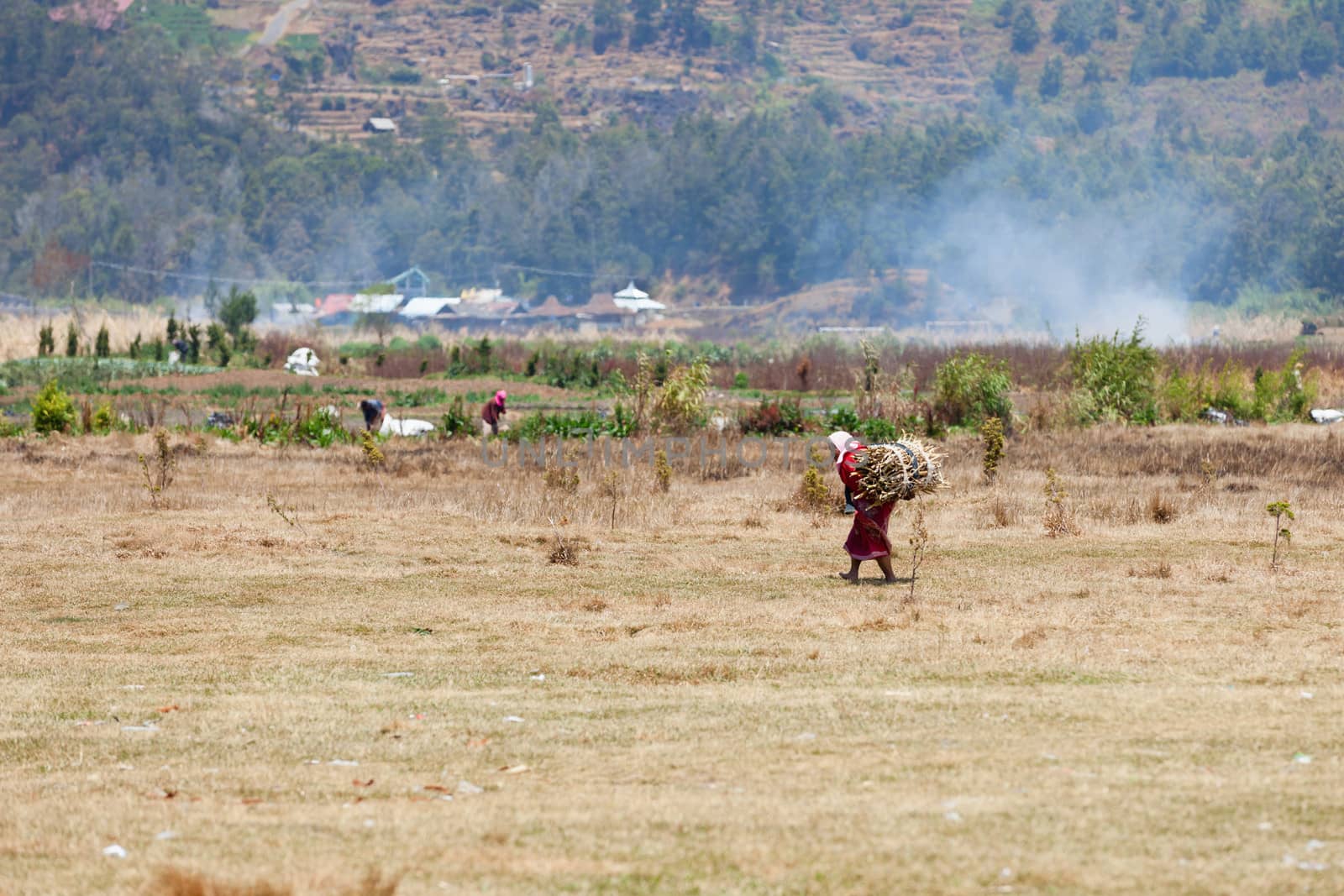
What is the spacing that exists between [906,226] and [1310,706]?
10385 cm

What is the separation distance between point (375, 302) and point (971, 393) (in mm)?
78660

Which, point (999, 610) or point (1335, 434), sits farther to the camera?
point (1335, 434)

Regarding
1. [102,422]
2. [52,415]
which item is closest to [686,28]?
[102,422]

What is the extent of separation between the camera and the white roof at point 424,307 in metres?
106

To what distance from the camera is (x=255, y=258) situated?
397 feet

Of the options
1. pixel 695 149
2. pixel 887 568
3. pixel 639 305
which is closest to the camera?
pixel 887 568

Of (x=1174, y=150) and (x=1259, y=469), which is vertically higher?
(x=1174, y=150)

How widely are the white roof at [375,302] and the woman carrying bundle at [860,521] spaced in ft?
291

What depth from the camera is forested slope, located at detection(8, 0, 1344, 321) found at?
10788 cm

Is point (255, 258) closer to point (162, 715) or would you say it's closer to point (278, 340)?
point (278, 340)

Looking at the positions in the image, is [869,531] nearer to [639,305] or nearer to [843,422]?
[843,422]

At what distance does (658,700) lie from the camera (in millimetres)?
10531

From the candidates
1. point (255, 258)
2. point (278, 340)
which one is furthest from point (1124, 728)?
point (255, 258)

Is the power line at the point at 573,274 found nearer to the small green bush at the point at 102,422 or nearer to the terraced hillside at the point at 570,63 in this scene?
the terraced hillside at the point at 570,63
